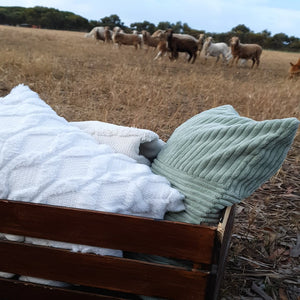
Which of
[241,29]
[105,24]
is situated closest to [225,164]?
[241,29]

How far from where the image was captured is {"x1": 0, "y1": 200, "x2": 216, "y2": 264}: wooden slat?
1165mm

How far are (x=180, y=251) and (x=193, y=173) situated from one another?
0.32 metres

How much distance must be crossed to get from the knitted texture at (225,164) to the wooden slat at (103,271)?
0.22 meters

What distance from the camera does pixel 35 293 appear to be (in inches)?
53.5

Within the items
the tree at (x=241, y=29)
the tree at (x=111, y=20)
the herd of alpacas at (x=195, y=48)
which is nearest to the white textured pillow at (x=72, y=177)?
the herd of alpacas at (x=195, y=48)

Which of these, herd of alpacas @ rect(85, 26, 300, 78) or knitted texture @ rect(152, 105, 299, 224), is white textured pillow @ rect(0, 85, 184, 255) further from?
herd of alpacas @ rect(85, 26, 300, 78)

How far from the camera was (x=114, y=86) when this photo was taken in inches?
210

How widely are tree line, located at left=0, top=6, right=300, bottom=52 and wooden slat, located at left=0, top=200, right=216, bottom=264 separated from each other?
107 feet

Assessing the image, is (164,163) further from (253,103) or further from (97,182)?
(253,103)

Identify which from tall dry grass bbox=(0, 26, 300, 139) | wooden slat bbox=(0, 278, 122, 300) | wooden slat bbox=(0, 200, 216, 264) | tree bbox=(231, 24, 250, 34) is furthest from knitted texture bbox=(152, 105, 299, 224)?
tree bbox=(231, 24, 250, 34)

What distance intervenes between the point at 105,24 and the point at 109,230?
4517 centimetres

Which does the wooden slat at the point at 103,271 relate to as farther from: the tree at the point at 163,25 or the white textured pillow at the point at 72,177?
the tree at the point at 163,25

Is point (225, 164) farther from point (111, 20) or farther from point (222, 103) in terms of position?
point (111, 20)

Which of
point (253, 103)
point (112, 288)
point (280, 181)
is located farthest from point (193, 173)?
point (253, 103)
